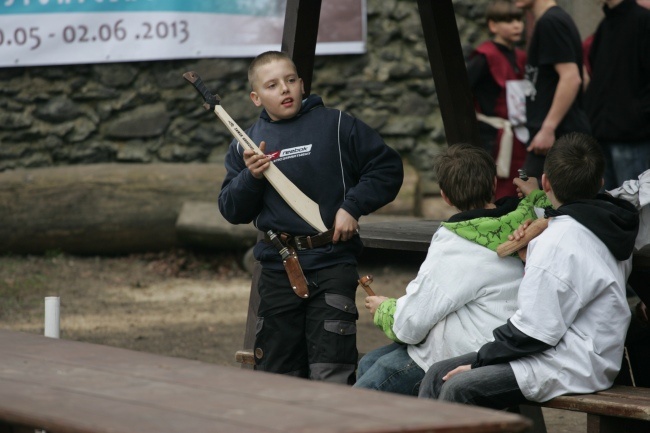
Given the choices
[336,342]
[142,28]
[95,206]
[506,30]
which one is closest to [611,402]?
Answer: [336,342]

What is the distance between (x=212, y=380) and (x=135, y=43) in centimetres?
665

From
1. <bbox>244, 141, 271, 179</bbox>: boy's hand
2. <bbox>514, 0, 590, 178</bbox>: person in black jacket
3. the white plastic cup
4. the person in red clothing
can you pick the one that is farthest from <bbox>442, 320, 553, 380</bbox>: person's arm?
the person in red clothing

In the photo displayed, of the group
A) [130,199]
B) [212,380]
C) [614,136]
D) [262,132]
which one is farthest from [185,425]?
[130,199]

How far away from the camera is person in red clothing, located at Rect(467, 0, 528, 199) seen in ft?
21.1

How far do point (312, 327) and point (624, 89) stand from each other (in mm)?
2644

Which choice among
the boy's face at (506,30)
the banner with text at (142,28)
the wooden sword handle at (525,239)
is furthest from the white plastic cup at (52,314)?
the banner with text at (142,28)

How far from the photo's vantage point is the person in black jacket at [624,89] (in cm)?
579

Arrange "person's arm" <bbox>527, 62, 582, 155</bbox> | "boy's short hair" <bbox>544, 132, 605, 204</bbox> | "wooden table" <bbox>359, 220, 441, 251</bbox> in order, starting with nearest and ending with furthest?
"boy's short hair" <bbox>544, 132, 605, 204</bbox>
"wooden table" <bbox>359, 220, 441, 251</bbox>
"person's arm" <bbox>527, 62, 582, 155</bbox>

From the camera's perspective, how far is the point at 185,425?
2.01 meters

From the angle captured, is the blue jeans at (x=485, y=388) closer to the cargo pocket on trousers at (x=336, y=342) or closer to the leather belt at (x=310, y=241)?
the cargo pocket on trousers at (x=336, y=342)

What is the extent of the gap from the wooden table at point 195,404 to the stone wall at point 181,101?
20.9ft

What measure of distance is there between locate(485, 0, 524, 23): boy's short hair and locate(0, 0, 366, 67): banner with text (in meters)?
2.36

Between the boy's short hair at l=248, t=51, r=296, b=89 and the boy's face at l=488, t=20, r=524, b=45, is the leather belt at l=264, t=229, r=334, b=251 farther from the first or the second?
the boy's face at l=488, t=20, r=524, b=45

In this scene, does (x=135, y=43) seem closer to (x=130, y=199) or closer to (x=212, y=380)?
(x=130, y=199)
